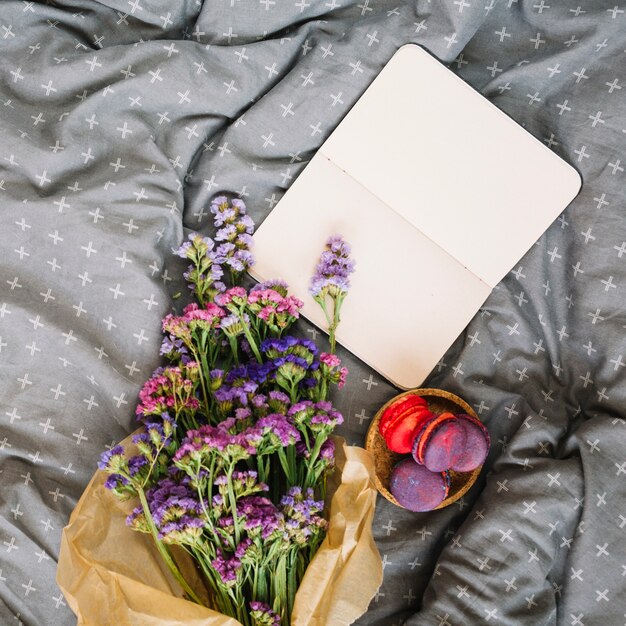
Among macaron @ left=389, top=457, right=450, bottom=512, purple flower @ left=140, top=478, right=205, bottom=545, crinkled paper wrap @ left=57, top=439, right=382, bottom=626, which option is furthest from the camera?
macaron @ left=389, top=457, right=450, bottom=512

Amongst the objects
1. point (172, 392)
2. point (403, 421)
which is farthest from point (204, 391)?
point (403, 421)

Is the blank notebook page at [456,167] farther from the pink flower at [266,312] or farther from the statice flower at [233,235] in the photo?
the pink flower at [266,312]

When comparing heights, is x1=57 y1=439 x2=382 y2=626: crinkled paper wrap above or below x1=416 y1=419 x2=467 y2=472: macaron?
below

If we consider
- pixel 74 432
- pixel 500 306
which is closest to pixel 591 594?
pixel 500 306

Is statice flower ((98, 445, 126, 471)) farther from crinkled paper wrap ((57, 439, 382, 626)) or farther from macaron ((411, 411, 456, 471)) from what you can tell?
macaron ((411, 411, 456, 471))

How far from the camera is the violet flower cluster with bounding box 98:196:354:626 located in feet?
2.21

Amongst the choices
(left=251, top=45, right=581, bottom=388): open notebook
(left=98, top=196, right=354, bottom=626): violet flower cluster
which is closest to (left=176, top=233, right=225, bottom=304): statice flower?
(left=98, top=196, right=354, bottom=626): violet flower cluster

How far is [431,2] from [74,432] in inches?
29.2

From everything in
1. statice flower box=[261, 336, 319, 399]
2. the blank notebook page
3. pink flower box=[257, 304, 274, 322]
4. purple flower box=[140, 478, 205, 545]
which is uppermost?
the blank notebook page

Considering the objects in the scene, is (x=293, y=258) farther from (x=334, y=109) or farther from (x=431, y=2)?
(x=431, y=2)

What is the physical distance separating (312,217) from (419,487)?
385mm

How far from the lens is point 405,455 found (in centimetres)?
97

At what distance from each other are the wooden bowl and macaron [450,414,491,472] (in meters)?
0.05

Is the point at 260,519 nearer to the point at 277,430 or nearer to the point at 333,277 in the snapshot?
the point at 277,430
